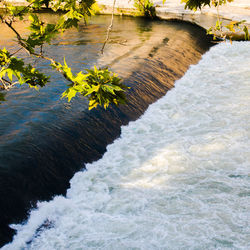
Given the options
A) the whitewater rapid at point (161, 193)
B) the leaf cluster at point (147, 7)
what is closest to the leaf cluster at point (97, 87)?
the whitewater rapid at point (161, 193)

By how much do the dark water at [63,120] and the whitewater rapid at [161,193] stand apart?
216mm

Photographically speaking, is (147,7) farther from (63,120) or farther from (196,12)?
(63,120)

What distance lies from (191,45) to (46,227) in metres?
10.8

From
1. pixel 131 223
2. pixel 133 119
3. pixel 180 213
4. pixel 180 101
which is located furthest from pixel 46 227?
pixel 180 101

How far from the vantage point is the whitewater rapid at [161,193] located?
414 centimetres

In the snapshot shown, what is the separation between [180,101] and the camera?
882 cm

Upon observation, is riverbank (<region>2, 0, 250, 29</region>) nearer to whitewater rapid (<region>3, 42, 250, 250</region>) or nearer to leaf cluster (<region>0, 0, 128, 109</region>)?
whitewater rapid (<region>3, 42, 250, 250</region>)

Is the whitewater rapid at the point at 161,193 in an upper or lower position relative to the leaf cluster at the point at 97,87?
lower

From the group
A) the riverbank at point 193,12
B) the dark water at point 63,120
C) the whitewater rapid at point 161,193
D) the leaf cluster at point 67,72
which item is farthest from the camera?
the riverbank at point 193,12

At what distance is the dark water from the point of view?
15.5 feet

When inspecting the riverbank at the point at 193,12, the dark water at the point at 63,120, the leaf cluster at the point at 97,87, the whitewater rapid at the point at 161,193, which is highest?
the riverbank at the point at 193,12

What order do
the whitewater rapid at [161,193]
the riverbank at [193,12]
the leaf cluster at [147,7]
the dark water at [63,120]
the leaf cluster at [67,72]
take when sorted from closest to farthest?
the leaf cluster at [67,72] → the whitewater rapid at [161,193] → the dark water at [63,120] → the riverbank at [193,12] → the leaf cluster at [147,7]

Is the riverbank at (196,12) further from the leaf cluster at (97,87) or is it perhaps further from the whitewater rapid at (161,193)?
the leaf cluster at (97,87)

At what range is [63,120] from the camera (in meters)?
6.31
